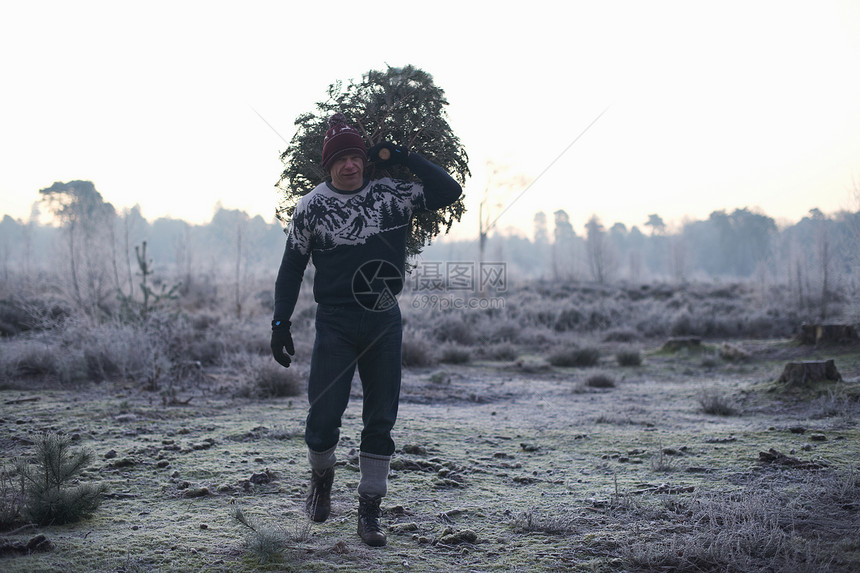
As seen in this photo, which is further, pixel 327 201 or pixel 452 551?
pixel 327 201

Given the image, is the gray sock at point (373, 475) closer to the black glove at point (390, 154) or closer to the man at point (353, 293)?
the man at point (353, 293)

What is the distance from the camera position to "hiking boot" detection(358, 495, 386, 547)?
277 cm

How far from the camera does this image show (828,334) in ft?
39.0

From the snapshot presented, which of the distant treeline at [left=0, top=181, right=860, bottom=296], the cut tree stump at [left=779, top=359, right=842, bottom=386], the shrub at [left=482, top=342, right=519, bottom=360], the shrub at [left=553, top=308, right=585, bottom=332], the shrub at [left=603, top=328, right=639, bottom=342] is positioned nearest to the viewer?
the cut tree stump at [left=779, top=359, right=842, bottom=386]

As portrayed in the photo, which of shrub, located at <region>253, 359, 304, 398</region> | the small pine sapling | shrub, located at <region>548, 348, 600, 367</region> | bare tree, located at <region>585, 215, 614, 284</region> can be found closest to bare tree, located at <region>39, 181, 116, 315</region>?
shrub, located at <region>253, 359, 304, 398</region>

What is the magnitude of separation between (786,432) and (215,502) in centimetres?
487

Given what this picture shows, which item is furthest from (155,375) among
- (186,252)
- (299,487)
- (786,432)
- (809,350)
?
(186,252)

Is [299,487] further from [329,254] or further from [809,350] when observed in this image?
[809,350]

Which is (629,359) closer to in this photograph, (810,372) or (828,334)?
(828,334)

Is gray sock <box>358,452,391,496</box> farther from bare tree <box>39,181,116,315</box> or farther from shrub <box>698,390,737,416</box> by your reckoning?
bare tree <box>39,181,116,315</box>

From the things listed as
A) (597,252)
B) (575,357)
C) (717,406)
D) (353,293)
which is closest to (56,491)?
(353,293)

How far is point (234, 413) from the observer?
6.23 meters

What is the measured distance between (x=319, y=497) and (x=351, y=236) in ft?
4.81

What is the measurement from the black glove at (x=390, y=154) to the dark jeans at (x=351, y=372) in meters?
0.90
